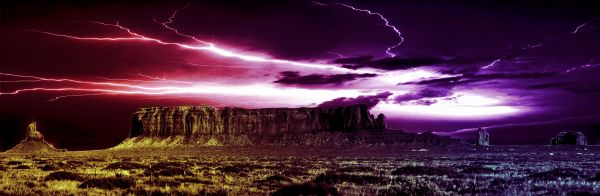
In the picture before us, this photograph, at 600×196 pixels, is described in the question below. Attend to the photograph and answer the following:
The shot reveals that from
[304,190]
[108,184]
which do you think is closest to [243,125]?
[108,184]

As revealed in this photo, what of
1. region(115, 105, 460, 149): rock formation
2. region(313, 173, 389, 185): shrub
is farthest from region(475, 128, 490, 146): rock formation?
region(313, 173, 389, 185): shrub

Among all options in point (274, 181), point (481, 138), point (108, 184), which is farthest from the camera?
point (481, 138)

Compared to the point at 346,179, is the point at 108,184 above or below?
below

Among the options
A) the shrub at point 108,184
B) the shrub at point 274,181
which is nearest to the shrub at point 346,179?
the shrub at point 274,181

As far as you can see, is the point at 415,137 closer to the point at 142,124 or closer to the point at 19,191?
the point at 142,124

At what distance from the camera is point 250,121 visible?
184375 millimetres

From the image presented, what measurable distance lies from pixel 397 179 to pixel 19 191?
13.4 m

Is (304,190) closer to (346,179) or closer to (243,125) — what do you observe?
(346,179)

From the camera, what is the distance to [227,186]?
19312 millimetres

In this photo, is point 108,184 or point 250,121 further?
point 250,121

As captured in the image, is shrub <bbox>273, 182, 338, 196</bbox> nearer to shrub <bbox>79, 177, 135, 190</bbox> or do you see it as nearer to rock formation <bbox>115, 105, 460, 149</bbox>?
shrub <bbox>79, 177, 135, 190</bbox>

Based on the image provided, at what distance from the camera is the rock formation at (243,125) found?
166 m

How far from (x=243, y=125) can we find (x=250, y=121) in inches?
103

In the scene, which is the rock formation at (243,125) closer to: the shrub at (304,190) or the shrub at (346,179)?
the shrub at (346,179)
